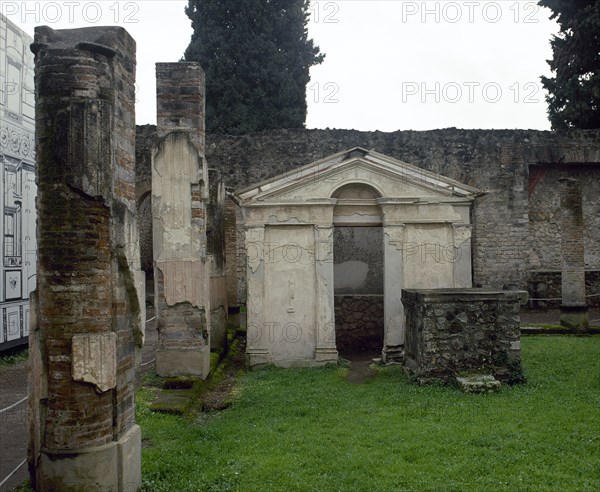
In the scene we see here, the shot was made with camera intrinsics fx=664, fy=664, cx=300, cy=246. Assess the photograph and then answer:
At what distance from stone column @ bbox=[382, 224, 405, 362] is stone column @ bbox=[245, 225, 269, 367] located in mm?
2024

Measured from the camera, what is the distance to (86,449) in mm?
4375

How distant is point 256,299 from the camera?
1071 centimetres

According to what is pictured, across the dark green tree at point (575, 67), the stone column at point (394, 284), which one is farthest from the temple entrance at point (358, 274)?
the dark green tree at point (575, 67)

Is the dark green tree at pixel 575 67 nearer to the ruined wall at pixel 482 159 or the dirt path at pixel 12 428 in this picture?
the ruined wall at pixel 482 159

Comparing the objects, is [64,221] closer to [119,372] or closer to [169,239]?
[119,372]

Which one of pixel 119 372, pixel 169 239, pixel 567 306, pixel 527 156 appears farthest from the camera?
pixel 527 156

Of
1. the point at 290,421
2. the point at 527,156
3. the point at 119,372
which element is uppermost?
the point at 527,156

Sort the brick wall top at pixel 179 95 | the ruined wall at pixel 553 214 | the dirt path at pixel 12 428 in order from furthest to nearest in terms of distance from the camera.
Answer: the ruined wall at pixel 553 214, the brick wall top at pixel 179 95, the dirt path at pixel 12 428

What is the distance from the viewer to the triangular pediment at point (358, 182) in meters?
10.8

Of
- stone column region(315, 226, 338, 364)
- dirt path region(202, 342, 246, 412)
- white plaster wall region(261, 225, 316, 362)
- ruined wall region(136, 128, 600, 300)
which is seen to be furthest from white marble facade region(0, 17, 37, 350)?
ruined wall region(136, 128, 600, 300)

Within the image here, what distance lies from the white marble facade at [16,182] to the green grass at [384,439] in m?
5.90

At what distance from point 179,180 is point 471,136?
42.3 ft

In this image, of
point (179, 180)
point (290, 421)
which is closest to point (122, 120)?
point (290, 421)

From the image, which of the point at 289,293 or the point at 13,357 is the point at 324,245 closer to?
the point at 289,293
